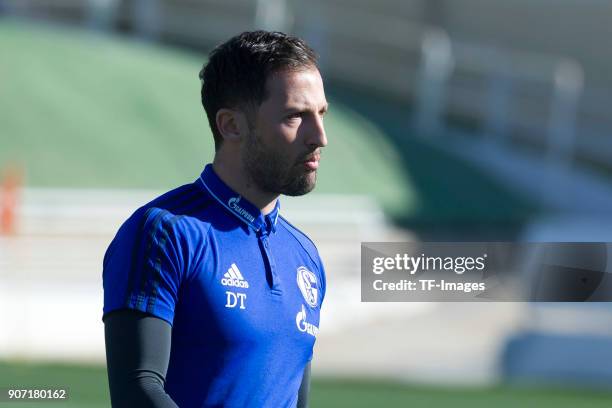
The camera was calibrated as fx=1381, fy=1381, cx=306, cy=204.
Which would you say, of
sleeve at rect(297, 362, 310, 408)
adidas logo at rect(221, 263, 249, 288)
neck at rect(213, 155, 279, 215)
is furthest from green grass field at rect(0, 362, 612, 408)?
adidas logo at rect(221, 263, 249, 288)

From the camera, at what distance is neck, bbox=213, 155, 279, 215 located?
9.46ft

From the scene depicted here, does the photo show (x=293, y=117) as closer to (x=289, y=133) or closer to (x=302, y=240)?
(x=289, y=133)

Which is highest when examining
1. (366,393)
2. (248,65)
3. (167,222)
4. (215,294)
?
(366,393)

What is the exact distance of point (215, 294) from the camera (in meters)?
2.69

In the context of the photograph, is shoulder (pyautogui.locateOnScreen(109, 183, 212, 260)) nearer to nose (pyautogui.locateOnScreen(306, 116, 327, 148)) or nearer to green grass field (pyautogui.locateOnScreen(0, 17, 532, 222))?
nose (pyautogui.locateOnScreen(306, 116, 327, 148))

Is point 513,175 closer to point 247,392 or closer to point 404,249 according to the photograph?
point 404,249

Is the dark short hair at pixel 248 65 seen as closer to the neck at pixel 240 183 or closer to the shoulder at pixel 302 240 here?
the neck at pixel 240 183

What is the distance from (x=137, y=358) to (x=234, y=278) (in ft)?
0.92

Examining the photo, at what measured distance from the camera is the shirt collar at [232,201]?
9.37 feet

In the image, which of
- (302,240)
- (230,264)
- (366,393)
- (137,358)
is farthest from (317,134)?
(366,393)

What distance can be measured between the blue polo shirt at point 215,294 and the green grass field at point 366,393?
656cm

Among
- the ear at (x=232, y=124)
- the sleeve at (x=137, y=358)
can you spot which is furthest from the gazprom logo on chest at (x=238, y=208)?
the sleeve at (x=137, y=358)

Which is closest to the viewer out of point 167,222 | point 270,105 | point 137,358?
point 137,358

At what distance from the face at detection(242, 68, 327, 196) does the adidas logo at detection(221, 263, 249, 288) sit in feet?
0.69
